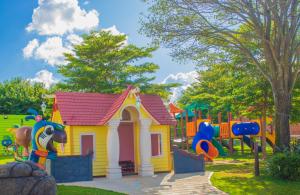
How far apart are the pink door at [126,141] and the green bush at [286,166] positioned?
23.5ft

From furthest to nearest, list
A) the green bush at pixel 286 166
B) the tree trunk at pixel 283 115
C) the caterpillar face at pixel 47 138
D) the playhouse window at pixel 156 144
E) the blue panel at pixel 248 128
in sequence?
the blue panel at pixel 248 128 → the playhouse window at pixel 156 144 → the tree trunk at pixel 283 115 → the caterpillar face at pixel 47 138 → the green bush at pixel 286 166

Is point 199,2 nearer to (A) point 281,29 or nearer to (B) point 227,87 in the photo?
(A) point 281,29

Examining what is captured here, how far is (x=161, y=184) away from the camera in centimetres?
1521

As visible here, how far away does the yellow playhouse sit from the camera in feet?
→ 58.6

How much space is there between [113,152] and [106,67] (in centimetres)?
1656

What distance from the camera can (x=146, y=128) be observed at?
18.6 metres

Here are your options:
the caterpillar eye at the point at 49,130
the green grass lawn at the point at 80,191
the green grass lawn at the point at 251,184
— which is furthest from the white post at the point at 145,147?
the green grass lawn at the point at 80,191

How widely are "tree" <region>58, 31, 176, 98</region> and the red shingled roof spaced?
12.1m

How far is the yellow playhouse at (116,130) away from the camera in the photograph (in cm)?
1786

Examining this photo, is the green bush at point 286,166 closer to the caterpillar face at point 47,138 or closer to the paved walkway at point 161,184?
the paved walkway at point 161,184

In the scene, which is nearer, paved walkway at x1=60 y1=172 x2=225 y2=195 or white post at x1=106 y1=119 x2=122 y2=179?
paved walkway at x1=60 y1=172 x2=225 y2=195

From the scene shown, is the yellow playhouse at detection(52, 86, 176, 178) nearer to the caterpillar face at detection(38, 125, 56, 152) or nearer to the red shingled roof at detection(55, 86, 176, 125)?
the red shingled roof at detection(55, 86, 176, 125)

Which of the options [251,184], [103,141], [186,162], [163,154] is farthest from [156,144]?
[251,184]

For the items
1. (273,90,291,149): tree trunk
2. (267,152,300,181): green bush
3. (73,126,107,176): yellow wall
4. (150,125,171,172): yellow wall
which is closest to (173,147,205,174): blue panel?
(150,125,171,172): yellow wall
